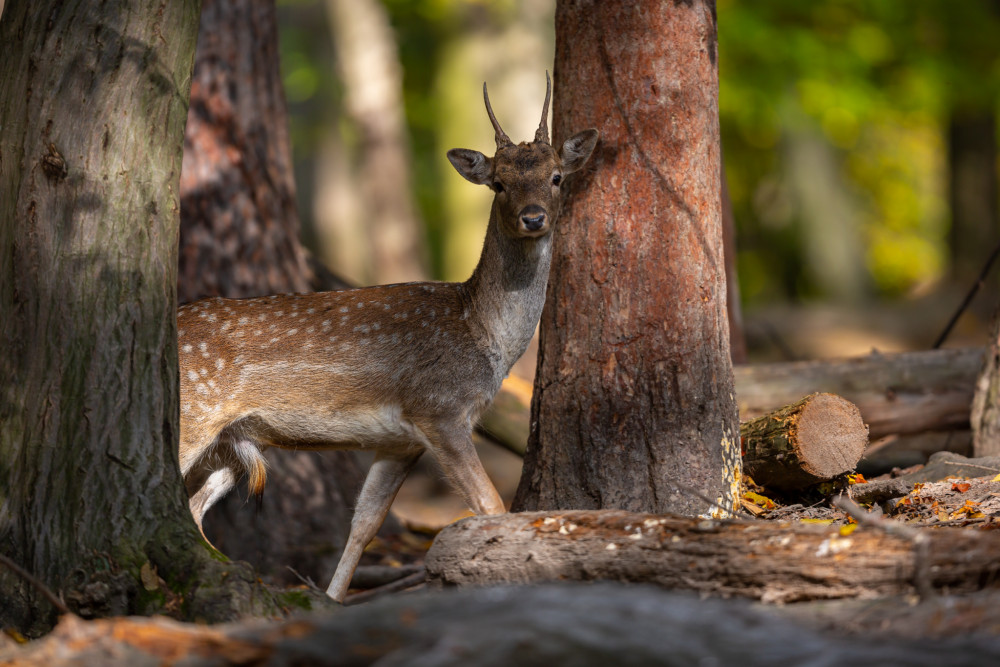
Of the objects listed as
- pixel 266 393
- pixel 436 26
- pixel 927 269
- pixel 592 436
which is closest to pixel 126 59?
pixel 266 393

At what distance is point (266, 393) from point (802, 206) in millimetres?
19091

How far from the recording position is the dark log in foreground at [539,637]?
8.89 feet

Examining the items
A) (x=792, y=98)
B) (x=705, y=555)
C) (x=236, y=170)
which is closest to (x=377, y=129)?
(x=792, y=98)

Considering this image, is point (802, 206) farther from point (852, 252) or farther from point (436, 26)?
point (436, 26)

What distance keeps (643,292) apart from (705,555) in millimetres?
1683

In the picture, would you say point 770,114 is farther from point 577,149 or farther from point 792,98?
point 577,149

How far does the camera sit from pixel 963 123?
18250 millimetres

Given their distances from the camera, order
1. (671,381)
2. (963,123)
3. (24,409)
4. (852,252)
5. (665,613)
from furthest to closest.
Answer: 1. (852,252)
2. (963,123)
3. (671,381)
4. (24,409)
5. (665,613)

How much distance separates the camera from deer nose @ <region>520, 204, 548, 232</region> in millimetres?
5348

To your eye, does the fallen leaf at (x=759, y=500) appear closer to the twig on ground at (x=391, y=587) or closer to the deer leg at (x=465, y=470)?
the deer leg at (x=465, y=470)

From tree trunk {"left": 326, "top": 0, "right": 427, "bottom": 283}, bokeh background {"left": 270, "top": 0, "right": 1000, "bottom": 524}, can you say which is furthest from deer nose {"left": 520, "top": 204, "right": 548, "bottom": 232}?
tree trunk {"left": 326, "top": 0, "right": 427, "bottom": 283}

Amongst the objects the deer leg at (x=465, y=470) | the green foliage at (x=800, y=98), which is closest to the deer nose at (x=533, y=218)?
the deer leg at (x=465, y=470)

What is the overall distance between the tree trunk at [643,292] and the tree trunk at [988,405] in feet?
6.02

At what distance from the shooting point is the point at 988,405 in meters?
6.15
